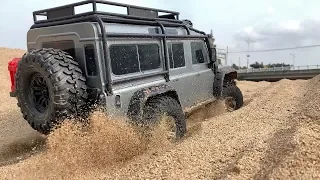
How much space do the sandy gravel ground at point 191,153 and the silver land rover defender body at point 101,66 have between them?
Answer: 339mm

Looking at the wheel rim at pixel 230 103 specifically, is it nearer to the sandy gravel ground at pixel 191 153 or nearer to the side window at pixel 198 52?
the side window at pixel 198 52

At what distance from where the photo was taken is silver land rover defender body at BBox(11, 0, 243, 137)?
4.79 metres

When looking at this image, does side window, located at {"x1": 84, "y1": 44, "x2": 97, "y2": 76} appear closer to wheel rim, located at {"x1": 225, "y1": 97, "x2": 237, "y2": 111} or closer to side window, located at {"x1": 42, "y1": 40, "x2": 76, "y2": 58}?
side window, located at {"x1": 42, "y1": 40, "x2": 76, "y2": 58}

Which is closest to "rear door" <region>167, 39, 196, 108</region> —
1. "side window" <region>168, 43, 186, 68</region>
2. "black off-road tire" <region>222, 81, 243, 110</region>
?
"side window" <region>168, 43, 186, 68</region>

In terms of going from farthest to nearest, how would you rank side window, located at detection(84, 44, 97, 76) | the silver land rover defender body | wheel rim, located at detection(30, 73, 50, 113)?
wheel rim, located at detection(30, 73, 50, 113)
side window, located at detection(84, 44, 97, 76)
the silver land rover defender body

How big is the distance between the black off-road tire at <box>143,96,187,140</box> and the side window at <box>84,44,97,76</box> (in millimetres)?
933

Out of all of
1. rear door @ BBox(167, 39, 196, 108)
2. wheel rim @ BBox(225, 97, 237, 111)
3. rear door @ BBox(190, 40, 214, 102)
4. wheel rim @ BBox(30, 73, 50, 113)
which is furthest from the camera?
wheel rim @ BBox(225, 97, 237, 111)

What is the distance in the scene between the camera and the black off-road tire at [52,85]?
465 centimetres

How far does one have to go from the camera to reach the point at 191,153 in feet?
14.1

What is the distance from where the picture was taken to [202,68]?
745 centimetres

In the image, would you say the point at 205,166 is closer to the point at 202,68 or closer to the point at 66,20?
the point at 66,20

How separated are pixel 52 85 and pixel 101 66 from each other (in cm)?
69

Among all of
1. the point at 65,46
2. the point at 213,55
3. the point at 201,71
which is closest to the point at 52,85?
the point at 65,46

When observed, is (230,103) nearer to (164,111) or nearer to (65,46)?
(164,111)
